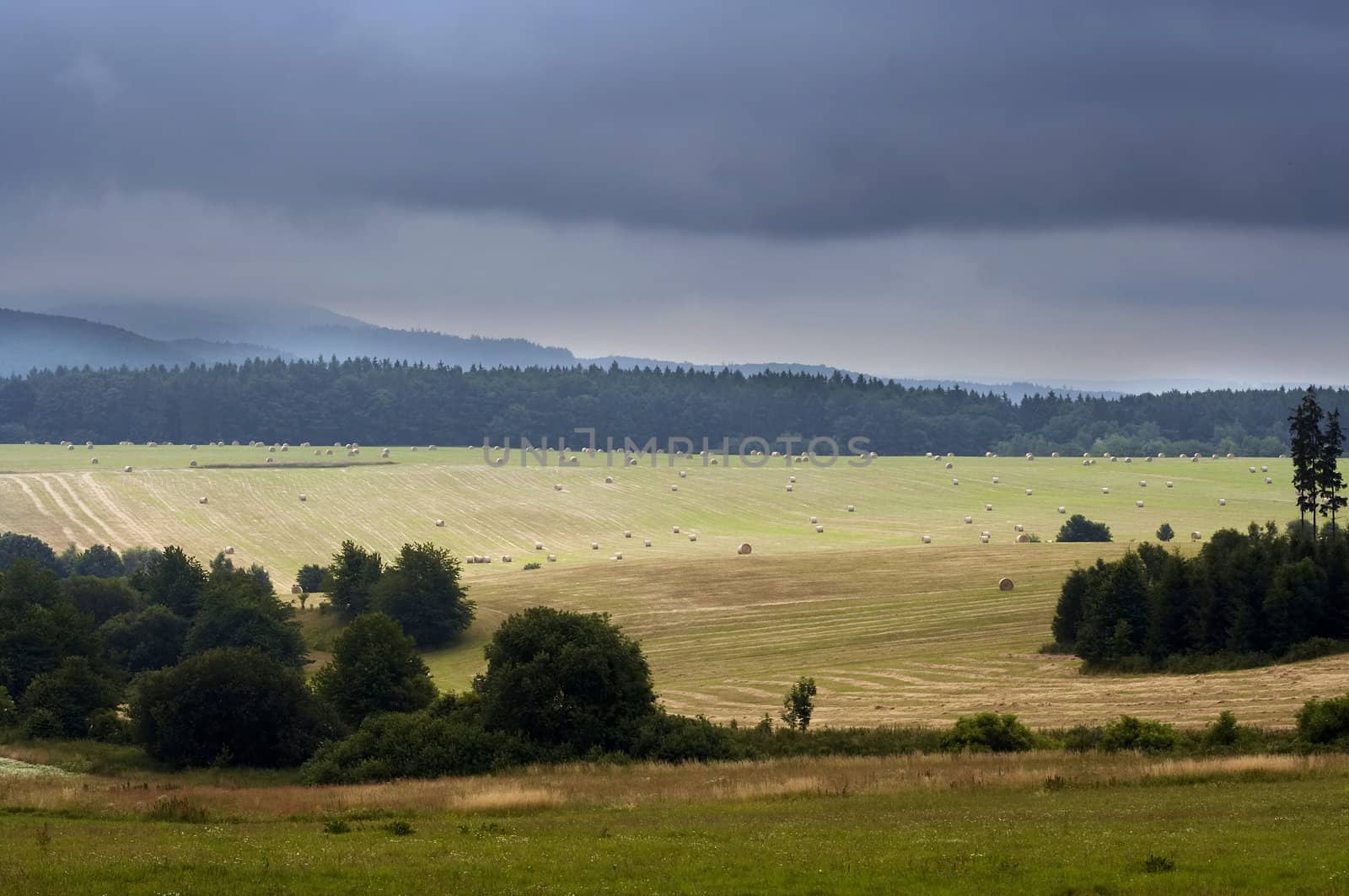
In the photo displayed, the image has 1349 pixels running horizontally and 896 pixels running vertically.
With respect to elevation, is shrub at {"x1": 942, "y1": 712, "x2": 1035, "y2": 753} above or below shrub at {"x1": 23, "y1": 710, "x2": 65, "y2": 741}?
above

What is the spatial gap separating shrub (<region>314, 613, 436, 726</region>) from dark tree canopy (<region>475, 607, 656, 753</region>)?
1225cm

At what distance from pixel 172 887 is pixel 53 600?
69890mm

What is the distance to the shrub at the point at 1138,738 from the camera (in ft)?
130

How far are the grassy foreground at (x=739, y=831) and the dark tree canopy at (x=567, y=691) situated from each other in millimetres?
8505

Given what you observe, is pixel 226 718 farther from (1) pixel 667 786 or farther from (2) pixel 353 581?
(2) pixel 353 581

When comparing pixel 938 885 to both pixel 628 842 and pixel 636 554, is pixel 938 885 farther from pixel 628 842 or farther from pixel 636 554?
pixel 636 554

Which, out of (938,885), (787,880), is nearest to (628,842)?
(787,880)

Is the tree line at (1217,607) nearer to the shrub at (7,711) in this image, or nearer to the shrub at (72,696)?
the shrub at (72,696)

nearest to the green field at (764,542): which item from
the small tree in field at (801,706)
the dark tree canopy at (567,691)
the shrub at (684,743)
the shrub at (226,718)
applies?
the small tree in field at (801,706)

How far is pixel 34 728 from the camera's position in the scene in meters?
56.1

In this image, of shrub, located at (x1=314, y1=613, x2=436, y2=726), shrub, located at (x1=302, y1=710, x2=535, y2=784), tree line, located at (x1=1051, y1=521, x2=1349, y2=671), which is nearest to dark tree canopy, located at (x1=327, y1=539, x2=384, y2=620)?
shrub, located at (x1=314, y1=613, x2=436, y2=726)

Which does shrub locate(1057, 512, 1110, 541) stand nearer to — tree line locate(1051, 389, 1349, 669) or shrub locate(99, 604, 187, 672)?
tree line locate(1051, 389, 1349, 669)

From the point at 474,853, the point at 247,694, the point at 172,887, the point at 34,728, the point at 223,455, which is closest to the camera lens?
the point at 172,887

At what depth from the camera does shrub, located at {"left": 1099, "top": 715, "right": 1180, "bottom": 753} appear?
130 ft
